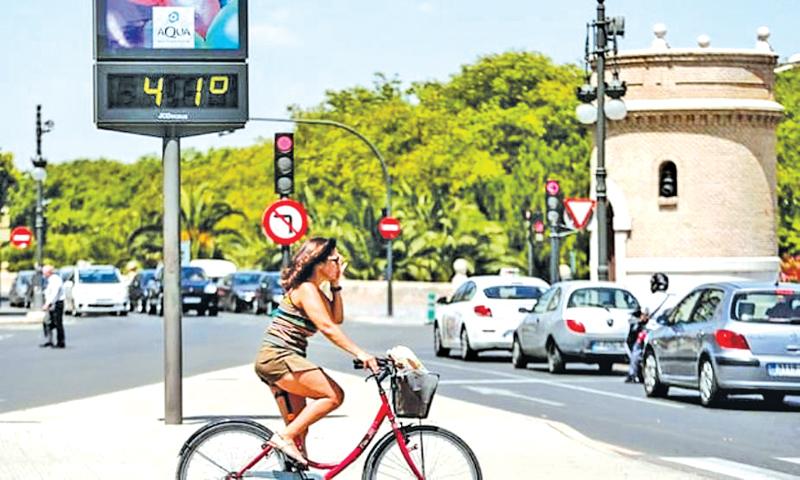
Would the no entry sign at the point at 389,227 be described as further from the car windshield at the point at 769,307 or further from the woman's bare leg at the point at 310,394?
the woman's bare leg at the point at 310,394

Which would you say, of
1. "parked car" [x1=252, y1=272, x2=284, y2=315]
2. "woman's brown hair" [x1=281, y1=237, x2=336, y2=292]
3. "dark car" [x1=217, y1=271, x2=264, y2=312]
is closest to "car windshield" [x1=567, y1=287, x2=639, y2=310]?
"woman's brown hair" [x1=281, y1=237, x2=336, y2=292]

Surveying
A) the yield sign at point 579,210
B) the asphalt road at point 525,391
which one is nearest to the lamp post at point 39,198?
the asphalt road at point 525,391

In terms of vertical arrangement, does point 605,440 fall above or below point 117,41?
below

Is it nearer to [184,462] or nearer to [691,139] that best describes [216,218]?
[691,139]

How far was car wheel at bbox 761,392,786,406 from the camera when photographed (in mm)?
22477

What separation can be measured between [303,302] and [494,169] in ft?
279

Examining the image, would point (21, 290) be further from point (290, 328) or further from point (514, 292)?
point (290, 328)

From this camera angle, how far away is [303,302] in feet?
34.9

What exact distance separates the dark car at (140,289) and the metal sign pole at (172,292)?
54227 mm

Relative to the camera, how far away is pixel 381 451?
10.3 metres

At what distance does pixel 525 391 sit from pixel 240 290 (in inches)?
1808

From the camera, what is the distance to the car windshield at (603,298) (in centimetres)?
2933

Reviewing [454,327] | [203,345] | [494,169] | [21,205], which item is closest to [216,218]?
[494,169]

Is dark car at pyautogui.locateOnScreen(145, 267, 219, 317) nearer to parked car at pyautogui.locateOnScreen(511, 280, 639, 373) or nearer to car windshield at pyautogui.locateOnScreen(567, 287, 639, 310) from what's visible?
parked car at pyautogui.locateOnScreen(511, 280, 639, 373)
